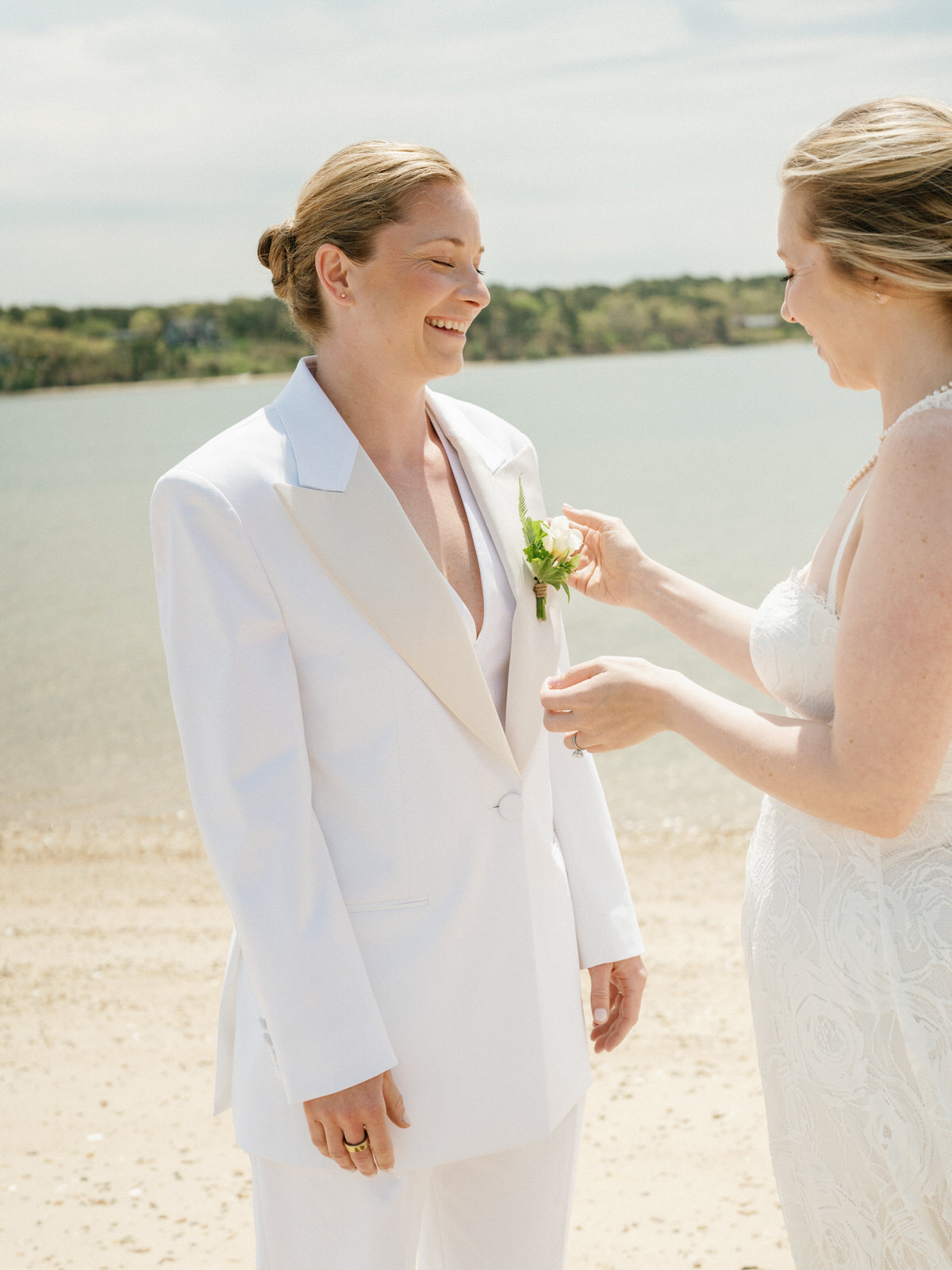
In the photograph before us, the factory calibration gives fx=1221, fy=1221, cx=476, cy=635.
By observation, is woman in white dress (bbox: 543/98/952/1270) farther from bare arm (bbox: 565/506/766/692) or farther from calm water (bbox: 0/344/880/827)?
calm water (bbox: 0/344/880/827)

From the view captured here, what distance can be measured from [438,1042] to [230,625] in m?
0.88

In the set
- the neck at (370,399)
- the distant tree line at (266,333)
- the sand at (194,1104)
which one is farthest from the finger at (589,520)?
the distant tree line at (266,333)

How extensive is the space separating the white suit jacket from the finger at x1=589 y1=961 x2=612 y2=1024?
18 centimetres

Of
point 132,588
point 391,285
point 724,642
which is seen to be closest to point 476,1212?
point 724,642

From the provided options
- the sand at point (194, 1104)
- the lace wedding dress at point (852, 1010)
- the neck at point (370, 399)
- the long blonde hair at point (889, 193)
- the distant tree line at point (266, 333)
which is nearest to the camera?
the long blonde hair at point (889, 193)

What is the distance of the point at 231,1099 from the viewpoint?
95.5 inches

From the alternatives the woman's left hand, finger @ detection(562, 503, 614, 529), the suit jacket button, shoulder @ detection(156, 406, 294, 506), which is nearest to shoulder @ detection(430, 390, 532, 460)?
finger @ detection(562, 503, 614, 529)

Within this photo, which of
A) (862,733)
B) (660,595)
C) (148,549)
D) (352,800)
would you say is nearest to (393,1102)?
(352,800)

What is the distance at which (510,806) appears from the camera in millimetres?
2377

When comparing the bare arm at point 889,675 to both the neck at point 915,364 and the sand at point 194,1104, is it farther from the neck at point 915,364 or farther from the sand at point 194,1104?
the sand at point 194,1104

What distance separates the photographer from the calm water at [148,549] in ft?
32.8

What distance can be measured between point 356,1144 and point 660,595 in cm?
140

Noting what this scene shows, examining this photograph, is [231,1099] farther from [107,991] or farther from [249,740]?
[107,991]

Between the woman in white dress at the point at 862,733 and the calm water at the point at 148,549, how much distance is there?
6287mm
